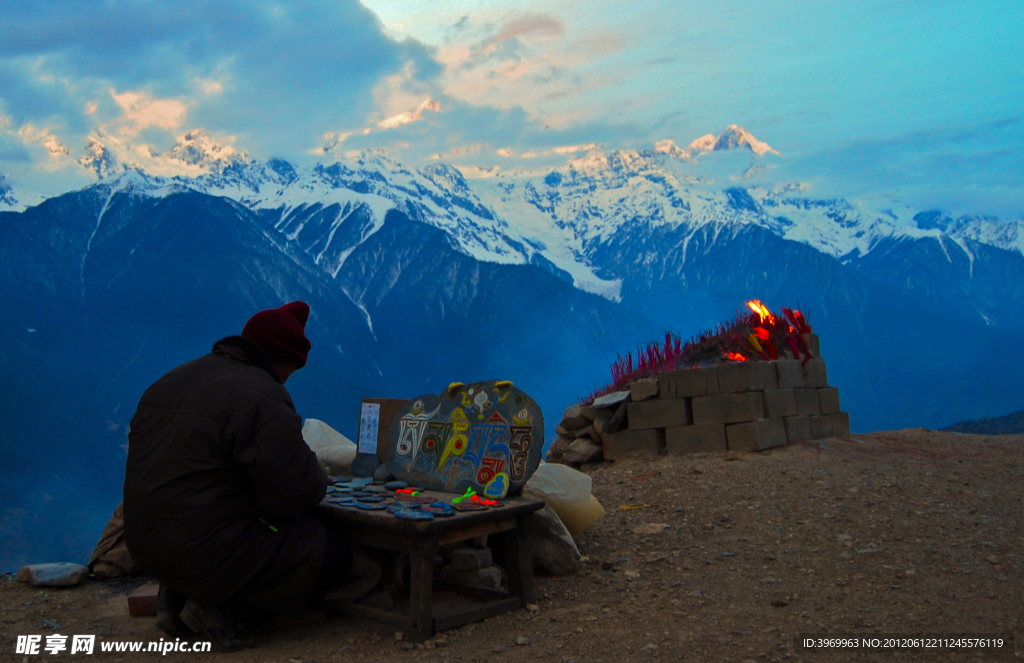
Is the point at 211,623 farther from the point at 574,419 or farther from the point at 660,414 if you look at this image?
the point at 574,419

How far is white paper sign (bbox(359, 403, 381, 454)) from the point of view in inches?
204

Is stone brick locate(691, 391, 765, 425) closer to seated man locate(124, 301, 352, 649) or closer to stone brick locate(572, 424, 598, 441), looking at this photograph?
stone brick locate(572, 424, 598, 441)

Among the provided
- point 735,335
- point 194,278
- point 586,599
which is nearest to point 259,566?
point 586,599

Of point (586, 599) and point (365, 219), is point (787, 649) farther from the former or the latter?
point (365, 219)

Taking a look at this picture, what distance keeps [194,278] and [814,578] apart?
83.7 feet

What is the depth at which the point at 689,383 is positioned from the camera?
947cm

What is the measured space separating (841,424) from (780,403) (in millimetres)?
2285

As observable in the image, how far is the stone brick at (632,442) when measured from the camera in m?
9.59

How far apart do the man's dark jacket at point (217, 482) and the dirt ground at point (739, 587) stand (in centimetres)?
44

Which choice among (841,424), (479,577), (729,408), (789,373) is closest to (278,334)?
(479,577)

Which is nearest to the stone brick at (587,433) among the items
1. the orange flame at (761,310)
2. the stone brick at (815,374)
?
the stone brick at (815,374)

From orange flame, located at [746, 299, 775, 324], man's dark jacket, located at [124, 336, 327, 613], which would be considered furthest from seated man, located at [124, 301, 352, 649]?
orange flame, located at [746, 299, 775, 324]

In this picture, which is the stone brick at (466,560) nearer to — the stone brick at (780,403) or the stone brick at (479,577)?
the stone brick at (479,577)

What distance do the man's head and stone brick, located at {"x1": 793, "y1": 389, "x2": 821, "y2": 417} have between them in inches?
324
